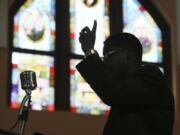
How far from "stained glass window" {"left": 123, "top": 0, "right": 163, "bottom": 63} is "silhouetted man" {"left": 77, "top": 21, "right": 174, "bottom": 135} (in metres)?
4.02

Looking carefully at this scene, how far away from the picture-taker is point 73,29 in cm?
580

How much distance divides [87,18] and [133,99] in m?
3.89

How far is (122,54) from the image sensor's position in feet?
7.20

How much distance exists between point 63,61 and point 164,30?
54.7 inches

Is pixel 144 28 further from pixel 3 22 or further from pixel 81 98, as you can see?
pixel 3 22

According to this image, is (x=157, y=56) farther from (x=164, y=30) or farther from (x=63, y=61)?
(x=63, y=61)

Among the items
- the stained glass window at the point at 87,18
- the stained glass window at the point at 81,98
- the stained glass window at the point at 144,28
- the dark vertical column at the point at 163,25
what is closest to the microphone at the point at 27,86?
the stained glass window at the point at 81,98

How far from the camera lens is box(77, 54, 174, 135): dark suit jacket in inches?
82.2

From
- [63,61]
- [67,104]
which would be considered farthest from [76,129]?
[63,61]

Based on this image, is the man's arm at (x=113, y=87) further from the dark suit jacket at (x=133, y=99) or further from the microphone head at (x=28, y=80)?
the microphone head at (x=28, y=80)

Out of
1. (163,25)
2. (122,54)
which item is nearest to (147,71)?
(122,54)

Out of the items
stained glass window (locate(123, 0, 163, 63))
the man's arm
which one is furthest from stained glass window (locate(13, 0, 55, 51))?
the man's arm

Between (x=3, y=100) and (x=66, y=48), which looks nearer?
(x=3, y=100)

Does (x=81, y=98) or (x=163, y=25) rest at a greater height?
(x=163, y=25)
